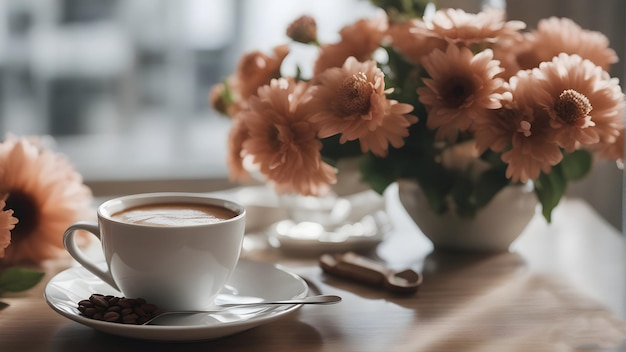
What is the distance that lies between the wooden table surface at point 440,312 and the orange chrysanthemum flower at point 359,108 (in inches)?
6.4

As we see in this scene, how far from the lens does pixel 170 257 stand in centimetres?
66

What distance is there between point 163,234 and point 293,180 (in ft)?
0.59

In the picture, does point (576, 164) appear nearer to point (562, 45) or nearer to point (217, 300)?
point (562, 45)

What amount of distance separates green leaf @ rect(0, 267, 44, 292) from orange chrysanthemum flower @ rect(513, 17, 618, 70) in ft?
1.94

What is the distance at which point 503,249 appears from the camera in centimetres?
95

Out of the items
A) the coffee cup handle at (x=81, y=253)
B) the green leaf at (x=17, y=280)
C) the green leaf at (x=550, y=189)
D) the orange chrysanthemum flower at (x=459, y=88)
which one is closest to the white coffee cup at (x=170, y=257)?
the coffee cup handle at (x=81, y=253)

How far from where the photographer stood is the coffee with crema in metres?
0.70

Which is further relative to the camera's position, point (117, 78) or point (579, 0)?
point (117, 78)

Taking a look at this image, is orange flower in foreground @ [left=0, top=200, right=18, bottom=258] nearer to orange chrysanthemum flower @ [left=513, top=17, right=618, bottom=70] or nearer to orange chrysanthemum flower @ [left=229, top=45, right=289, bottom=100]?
orange chrysanthemum flower @ [left=229, top=45, right=289, bottom=100]

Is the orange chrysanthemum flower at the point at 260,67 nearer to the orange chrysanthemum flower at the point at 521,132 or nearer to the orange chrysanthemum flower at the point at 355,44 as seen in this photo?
the orange chrysanthemum flower at the point at 355,44

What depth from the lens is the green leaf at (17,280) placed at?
79 centimetres

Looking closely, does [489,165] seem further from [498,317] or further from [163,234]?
[163,234]

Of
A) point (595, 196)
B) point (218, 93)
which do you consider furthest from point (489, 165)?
point (595, 196)

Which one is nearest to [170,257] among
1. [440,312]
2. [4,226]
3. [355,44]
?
[4,226]
